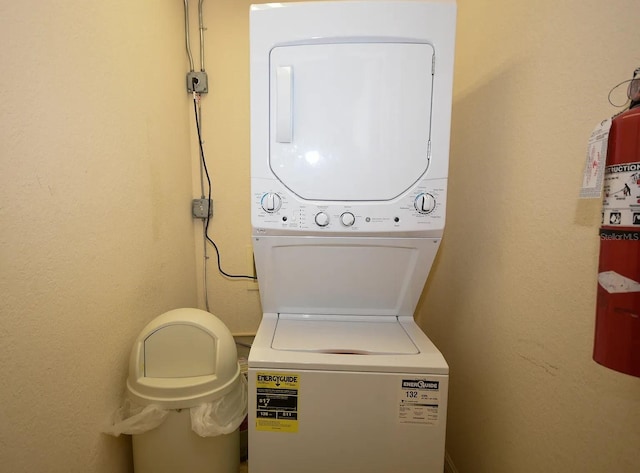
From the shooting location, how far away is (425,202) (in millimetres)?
928

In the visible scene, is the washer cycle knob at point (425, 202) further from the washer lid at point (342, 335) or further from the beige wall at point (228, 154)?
the beige wall at point (228, 154)

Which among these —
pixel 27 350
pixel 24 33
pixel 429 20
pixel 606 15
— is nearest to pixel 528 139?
pixel 606 15

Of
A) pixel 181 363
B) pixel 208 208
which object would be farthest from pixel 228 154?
pixel 181 363

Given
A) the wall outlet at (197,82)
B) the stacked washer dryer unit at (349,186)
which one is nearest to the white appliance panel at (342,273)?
the stacked washer dryer unit at (349,186)

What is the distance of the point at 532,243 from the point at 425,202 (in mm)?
330

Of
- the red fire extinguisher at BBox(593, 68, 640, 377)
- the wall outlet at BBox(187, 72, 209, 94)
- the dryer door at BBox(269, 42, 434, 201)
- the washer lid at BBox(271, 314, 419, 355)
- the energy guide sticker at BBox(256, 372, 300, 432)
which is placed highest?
the wall outlet at BBox(187, 72, 209, 94)

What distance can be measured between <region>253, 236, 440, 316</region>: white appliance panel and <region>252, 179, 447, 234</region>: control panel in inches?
3.0

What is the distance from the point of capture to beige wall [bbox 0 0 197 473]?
2.22 ft

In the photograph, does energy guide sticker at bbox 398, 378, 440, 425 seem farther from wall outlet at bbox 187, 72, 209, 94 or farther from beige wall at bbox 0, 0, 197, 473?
wall outlet at bbox 187, 72, 209, 94

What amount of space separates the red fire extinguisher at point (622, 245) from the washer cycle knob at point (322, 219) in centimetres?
65

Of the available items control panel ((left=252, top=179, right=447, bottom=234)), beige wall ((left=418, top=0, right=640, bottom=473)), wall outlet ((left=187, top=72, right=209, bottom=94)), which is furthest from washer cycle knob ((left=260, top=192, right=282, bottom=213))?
wall outlet ((left=187, top=72, right=209, bottom=94))

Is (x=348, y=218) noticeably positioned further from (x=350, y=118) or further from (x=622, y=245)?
(x=622, y=245)

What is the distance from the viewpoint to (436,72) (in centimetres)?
89

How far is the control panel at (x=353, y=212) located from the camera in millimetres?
933
